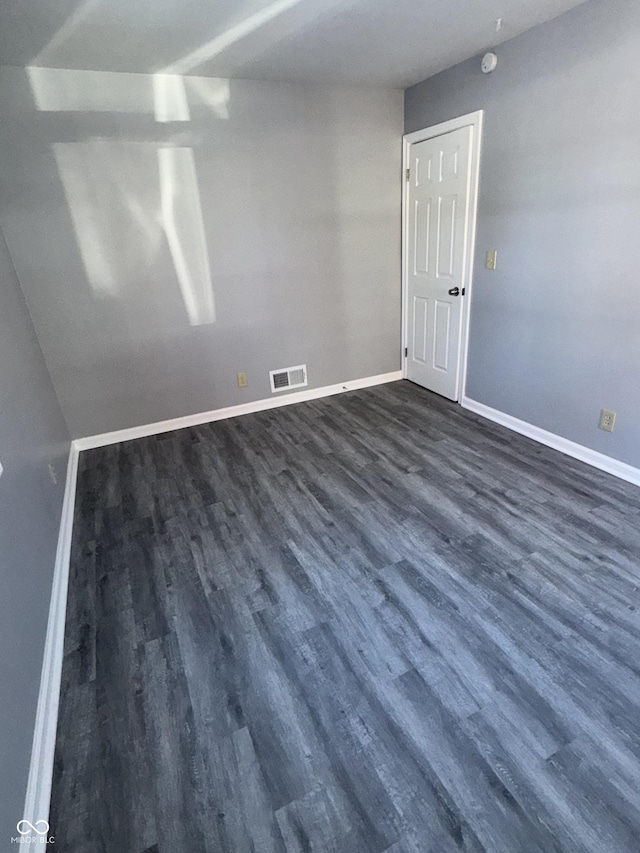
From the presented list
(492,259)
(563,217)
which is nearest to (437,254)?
(492,259)

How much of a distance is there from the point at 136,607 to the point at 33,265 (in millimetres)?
2363

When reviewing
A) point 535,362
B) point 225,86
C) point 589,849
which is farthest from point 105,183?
point 589,849

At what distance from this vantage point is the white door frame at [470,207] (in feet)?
10.1

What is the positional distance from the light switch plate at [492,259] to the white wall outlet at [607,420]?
1.26 m

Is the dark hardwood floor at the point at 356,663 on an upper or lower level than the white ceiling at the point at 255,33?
lower

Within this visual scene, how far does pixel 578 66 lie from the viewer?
2.37 metres

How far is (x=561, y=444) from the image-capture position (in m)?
2.97

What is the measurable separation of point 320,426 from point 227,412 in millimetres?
853

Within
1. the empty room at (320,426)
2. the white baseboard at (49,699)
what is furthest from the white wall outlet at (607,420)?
the white baseboard at (49,699)

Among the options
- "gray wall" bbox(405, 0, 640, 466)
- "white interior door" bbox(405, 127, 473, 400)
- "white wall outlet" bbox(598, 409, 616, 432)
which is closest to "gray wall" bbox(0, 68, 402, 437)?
"white interior door" bbox(405, 127, 473, 400)

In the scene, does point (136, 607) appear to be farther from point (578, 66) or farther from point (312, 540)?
point (578, 66)

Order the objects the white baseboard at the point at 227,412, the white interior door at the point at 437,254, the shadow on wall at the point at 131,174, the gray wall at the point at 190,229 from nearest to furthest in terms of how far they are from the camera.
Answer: the shadow on wall at the point at 131,174, the gray wall at the point at 190,229, the white interior door at the point at 437,254, the white baseboard at the point at 227,412

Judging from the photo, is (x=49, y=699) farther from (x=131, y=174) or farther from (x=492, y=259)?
(x=492, y=259)

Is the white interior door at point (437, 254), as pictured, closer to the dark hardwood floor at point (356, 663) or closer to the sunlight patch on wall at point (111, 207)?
the dark hardwood floor at point (356, 663)
